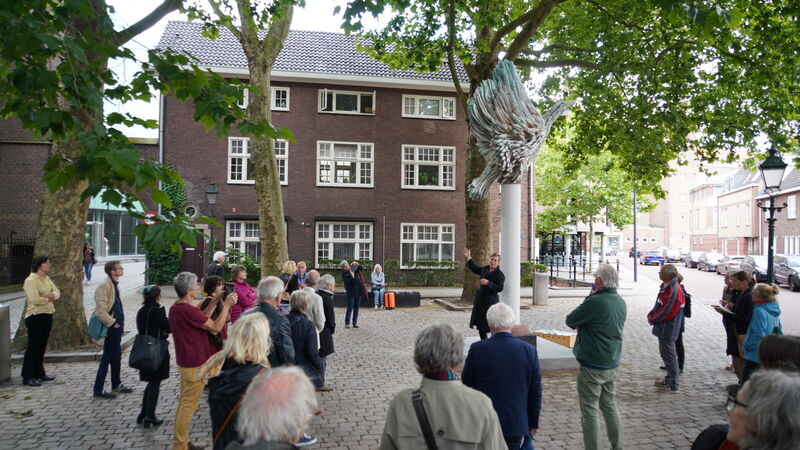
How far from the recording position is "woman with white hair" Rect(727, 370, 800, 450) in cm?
194

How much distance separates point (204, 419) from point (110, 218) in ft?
130

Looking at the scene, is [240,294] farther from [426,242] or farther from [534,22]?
[426,242]

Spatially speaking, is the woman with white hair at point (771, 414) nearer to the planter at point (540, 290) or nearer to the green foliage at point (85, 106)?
the green foliage at point (85, 106)

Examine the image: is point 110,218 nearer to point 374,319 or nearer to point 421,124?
point 421,124

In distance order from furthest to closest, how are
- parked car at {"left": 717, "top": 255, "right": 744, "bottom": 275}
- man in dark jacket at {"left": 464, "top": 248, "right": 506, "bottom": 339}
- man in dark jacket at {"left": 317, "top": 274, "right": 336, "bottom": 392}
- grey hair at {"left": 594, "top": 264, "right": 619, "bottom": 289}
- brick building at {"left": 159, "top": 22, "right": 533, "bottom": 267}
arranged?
1. parked car at {"left": 717, "top": 255, "right": 744, "bottom": 275}
2. brick building at {"left": 159, "top": 22, "right": 533, "bottom": 267}
3. man in dark jacket at {"left": 464, "top": 248, "right": 506, "bottom": 339}
4. man in dark jacket at {"left": 317, "top": 274, "right": 336, "bottom": 392}
5. grey hair at {"left": 594, "top": 264, "right": 619, "bottom": 289}

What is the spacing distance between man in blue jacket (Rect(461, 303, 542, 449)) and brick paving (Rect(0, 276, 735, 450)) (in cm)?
→ 197

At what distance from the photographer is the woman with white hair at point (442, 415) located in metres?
2.76

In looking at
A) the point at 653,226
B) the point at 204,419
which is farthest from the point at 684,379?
the point at 653,226

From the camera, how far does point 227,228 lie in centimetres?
2386

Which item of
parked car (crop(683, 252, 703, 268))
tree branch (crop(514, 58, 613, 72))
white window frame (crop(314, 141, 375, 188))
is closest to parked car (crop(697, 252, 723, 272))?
parked car (crop(683, 252, 703, 268))

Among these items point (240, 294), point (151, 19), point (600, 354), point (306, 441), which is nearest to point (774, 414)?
point (600, 354)

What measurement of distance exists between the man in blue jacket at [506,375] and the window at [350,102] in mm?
22002

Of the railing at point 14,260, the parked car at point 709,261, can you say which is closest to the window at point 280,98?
the railing at point 14,260

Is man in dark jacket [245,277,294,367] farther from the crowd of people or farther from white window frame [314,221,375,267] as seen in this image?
white window frame [314,221,375,267]
